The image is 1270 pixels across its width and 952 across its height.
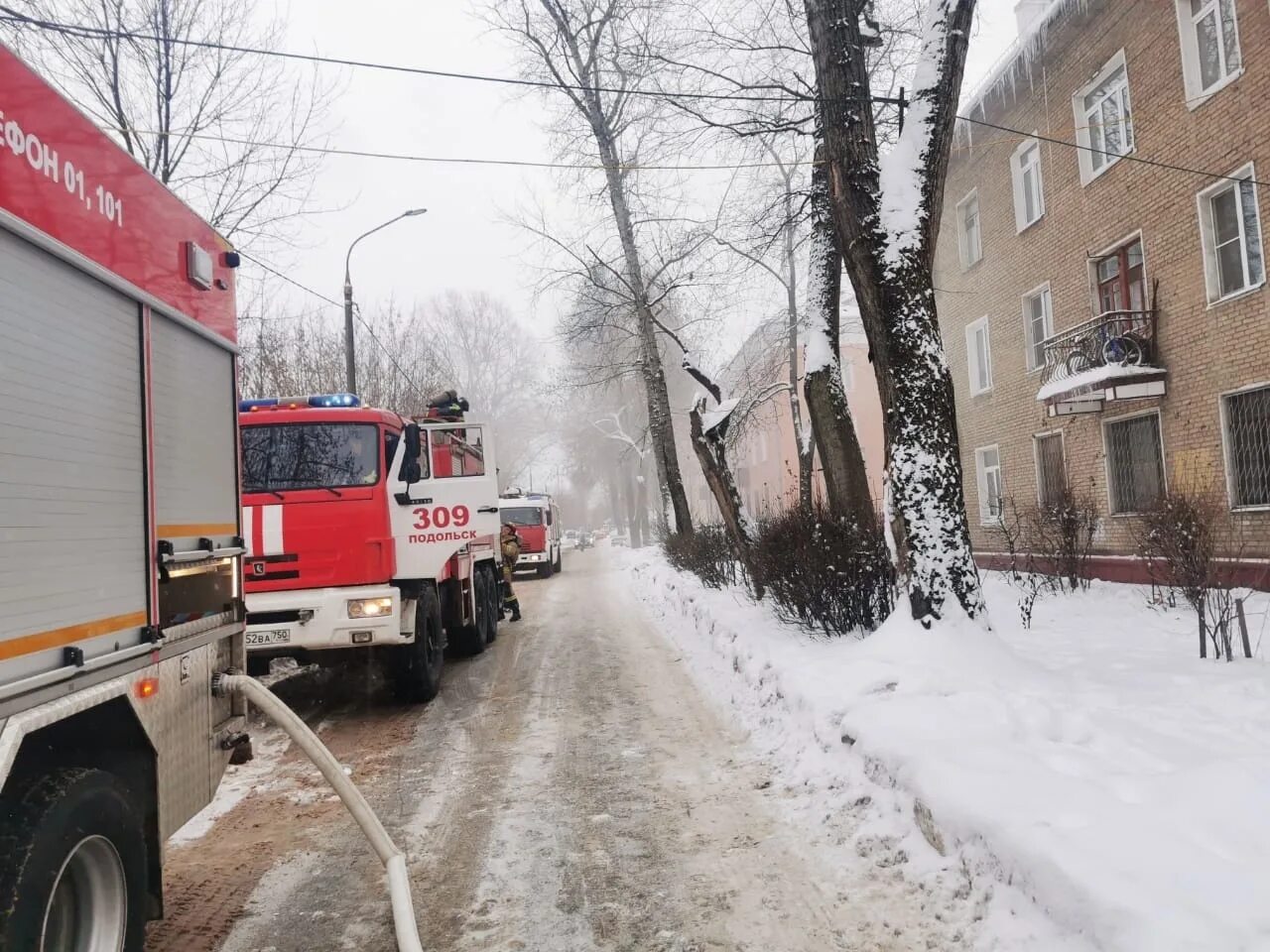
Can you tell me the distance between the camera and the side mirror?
7000 mm

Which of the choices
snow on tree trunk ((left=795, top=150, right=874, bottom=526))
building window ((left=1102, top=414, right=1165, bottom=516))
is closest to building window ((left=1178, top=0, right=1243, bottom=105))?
building window ((left=1102, top=414, right=1165, bottom=516))

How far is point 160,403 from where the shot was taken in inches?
123

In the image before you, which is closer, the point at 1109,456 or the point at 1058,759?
the point at 1058,759

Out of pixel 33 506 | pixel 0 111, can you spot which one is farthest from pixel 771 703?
pixel 0 111

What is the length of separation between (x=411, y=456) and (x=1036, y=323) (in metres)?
14.0

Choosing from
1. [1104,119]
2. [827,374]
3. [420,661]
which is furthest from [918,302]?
[1104,119]

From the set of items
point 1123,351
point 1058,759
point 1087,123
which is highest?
point 1087,123

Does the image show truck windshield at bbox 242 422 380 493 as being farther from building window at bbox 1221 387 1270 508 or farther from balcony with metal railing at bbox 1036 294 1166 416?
building window at bbox 1221 387 1270 508

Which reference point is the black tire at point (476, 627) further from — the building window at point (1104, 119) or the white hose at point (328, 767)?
the building window at point (1104, 119)

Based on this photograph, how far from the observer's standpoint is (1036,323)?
1662 centimetres

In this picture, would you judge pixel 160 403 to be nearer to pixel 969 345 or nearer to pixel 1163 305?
pixel 1163 305

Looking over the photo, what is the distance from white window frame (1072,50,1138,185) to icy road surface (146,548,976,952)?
11.9 metres

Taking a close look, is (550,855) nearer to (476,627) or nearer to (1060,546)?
(476,627)

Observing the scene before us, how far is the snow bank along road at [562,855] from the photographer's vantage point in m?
3.23
